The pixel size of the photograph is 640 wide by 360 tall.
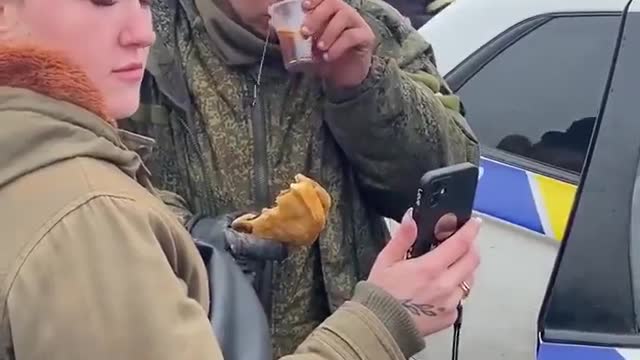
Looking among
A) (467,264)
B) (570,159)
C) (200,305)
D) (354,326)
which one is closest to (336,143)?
(467,264)

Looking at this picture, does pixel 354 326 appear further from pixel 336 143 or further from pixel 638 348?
pixel 638 348

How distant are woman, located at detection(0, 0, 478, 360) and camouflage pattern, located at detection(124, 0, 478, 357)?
0.54 meters

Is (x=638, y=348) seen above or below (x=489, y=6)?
below

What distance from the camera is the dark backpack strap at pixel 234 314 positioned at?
1.27 meters

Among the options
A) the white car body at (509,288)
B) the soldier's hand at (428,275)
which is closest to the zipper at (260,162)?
the soldier's hand at (428,275)

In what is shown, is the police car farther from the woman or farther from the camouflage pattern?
the woman

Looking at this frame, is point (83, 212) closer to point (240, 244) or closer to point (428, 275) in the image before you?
point (428, 275)

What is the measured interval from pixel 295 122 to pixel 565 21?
128cm

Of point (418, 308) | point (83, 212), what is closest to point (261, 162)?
point (418, 308)

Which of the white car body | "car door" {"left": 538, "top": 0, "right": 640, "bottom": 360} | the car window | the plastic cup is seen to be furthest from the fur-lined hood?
the car window

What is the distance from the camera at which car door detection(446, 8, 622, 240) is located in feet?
8.86

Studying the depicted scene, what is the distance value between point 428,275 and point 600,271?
114 cm

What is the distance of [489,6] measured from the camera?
2932 millimetres

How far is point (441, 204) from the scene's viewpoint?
140 centimetres
